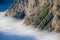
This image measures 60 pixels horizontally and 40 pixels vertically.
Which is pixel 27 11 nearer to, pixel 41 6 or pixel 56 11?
pixel 41 6

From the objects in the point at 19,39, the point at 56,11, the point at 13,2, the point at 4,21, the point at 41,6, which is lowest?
the point at 19,39

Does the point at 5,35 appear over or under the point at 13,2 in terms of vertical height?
under

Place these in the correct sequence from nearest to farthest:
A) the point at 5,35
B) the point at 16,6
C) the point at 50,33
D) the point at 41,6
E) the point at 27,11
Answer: the point at 50,33 → the point at 5,35 → the point at 41,6 → the point at 27,11 → the point at 16,6

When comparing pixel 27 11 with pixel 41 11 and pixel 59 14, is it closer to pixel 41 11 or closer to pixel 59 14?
pixel 41 11

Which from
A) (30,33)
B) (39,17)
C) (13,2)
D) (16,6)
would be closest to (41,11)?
(39,17)

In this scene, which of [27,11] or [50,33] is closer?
[50,33]

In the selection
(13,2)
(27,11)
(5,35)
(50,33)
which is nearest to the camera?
(50,33)
